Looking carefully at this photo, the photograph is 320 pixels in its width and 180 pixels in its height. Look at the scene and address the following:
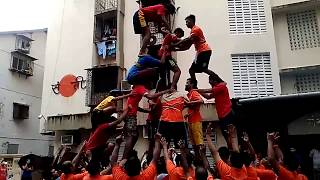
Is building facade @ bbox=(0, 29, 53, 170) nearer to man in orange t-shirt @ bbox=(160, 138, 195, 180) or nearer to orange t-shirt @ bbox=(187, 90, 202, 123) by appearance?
orange t-shirt @ bbox=(187, 90, 202, 123)

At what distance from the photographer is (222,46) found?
58.4 feet

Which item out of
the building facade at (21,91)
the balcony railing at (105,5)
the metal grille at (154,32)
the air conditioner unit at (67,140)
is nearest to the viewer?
the metal grille at (154,32)

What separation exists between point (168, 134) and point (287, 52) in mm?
12206

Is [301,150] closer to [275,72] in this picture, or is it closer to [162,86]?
[275,72]

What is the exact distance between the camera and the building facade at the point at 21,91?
25125 millimetres

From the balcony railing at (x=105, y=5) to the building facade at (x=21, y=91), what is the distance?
7.85 meters

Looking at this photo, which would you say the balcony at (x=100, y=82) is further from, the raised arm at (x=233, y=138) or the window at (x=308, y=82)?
the raised arm at (x=233, y=138)

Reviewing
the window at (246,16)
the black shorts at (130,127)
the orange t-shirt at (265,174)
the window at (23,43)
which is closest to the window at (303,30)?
the window at (246,16)

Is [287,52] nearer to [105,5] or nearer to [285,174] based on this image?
[105,5]

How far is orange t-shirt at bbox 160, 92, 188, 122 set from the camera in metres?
7.37

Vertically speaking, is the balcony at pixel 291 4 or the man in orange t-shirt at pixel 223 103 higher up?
the balcony at pixel 291 4

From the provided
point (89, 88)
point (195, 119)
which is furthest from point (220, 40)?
point (195, 119)

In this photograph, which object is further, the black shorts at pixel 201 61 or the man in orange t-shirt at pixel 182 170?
the black shorts at pixel 201 61

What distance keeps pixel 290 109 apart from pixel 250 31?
7.54 m
